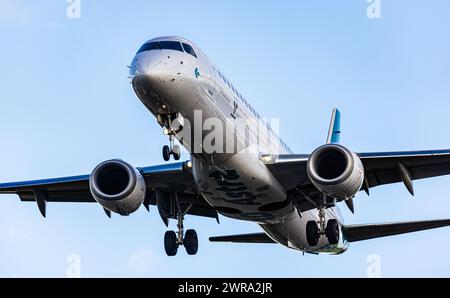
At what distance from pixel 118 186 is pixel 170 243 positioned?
375cm

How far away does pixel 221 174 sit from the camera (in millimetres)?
31531

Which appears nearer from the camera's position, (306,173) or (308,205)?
(306,173)

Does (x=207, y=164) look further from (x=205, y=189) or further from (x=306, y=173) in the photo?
(x=306, y=173)

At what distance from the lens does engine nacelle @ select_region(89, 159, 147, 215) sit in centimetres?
3325

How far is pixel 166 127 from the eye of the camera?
29891 mm

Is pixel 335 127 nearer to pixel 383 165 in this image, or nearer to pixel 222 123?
pixel 383 165

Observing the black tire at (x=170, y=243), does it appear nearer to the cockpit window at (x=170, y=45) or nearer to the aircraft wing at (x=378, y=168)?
the aircraft wing at (x=378, y=168)

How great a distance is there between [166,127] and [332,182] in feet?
19.0

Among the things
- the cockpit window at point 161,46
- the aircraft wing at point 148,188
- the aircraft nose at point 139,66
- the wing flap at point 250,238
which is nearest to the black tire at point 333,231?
the aircraft wing at point 148,188

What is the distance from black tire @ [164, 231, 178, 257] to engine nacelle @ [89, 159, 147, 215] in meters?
3.20
